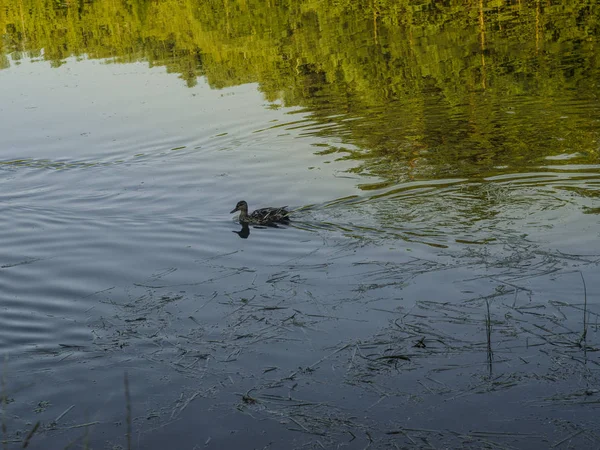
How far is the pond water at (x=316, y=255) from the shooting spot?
6129 mm

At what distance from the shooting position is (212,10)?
102ft

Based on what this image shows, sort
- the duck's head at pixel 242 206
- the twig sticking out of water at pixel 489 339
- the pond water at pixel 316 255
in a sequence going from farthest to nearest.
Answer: the duck's head at pixel 242 206 < the twig sticking out of water at pixel 489 339 < the pond water at pixel 316 255

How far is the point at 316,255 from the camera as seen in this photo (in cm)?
950

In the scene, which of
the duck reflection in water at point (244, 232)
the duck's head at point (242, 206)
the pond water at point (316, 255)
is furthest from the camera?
the duck's head at point (242, 206)

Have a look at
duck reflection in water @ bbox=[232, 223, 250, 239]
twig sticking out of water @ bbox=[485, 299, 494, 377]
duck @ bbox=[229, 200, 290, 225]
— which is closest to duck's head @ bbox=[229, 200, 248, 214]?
duck @ bbox=[229, 200, 290, 225]

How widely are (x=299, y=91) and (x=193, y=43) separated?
887cm

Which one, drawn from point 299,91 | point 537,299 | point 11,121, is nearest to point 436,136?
point 299,91

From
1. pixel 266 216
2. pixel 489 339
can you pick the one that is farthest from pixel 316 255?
pixel 489 339

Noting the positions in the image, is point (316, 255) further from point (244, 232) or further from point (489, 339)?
point (489, 339)

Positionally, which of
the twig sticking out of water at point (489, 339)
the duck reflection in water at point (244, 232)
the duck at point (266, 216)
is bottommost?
the twig sticking out of water at point (489, 339)

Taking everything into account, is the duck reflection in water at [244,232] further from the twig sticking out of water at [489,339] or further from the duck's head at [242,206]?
the twig sticking out of water at [489,339]

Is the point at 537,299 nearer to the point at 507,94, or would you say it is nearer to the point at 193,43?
the point at 507,94

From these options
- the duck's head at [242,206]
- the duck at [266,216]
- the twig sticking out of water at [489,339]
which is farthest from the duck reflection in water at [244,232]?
the twig sticking out of water at [489,339]

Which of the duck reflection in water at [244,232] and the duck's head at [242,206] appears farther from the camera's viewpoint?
the duck's head at [242,206]
